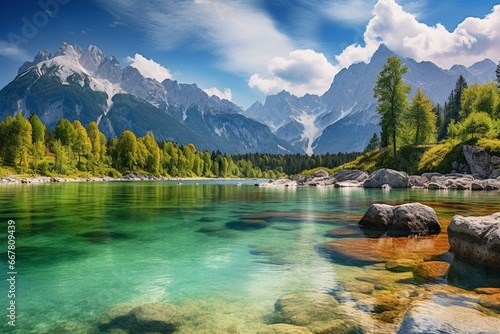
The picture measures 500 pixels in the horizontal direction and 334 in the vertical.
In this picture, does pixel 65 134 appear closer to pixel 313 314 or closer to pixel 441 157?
pixel 441 157

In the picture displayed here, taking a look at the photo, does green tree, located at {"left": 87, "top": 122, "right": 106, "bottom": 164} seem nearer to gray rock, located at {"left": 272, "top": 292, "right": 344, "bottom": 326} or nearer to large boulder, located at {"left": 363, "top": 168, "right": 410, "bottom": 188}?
large boulder, located at {"left": 363, "top": 168, "right": 410, "bottom": 188}

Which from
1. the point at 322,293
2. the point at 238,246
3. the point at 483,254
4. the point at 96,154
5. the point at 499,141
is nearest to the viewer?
the point at 322,293

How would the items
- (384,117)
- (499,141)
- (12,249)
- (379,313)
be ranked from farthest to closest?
(384,117) → (499,141) → (12,249) → (379,313)

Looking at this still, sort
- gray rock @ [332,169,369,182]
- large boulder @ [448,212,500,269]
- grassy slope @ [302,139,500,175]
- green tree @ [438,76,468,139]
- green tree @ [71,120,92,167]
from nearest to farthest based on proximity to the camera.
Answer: large boulder @ [448,212,500,269]
grassy slope @ [302,139,500,175]
gray rock @ [332,169,369,182]
green tree @ [71,120,92,167]
green tree @ [438,76,468,139]

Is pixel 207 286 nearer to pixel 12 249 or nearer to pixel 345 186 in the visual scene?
pixel 12 249

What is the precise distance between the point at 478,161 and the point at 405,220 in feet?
211

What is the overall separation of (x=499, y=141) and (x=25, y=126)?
137 meters

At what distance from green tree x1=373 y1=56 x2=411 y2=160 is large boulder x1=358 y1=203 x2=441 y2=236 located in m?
69.8

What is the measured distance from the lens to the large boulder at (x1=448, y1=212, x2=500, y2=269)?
40.6 feet

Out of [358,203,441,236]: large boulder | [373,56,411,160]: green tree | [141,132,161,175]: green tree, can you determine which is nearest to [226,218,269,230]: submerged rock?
[358,203,441,236]: large boulder

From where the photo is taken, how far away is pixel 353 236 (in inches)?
766

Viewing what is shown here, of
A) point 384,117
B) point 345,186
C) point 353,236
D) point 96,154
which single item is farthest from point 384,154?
point 96,154

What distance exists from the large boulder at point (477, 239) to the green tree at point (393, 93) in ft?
251

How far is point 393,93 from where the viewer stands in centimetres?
8669
